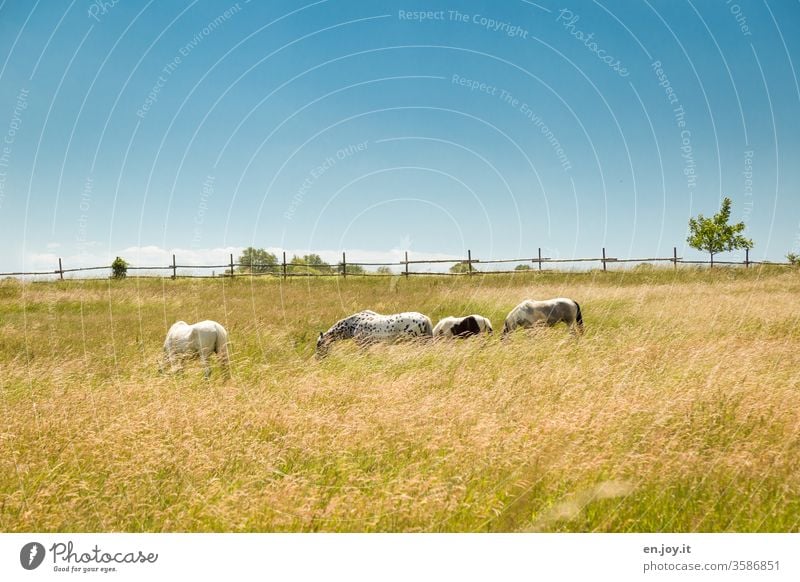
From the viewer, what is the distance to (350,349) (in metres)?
11.2

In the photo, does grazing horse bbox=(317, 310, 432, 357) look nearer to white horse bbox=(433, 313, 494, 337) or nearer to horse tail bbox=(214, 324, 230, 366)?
white horse bbox=(433, 313, 494, 337)

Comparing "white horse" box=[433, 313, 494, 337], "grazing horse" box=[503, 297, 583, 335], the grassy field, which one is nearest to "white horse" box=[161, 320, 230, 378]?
the grassy field

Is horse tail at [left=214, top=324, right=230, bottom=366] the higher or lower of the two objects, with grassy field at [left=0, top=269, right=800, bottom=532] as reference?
higher

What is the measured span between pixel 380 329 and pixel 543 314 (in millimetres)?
4607

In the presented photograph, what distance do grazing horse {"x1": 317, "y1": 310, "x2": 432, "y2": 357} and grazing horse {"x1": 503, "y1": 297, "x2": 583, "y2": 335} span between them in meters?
2.55

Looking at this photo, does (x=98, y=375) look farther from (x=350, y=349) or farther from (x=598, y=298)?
(x=598, y=298)

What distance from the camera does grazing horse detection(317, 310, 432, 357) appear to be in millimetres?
12516

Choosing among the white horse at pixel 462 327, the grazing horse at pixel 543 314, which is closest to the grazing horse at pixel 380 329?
the white horse at pixel 462 327

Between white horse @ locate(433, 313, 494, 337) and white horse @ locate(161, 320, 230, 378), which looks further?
white horse @ locate(433, 313, 494, 337)

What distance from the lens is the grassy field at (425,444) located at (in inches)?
157

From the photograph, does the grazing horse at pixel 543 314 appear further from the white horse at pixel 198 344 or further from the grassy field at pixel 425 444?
the white horse at pixel 198 344

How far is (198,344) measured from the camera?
952 centimetres

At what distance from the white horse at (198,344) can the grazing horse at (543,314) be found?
7.55m
